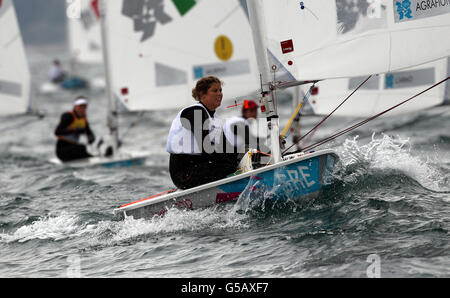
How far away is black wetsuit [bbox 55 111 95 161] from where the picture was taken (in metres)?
8.18

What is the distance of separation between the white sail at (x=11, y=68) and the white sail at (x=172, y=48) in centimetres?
129

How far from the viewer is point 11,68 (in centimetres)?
869

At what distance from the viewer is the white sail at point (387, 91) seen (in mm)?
6758

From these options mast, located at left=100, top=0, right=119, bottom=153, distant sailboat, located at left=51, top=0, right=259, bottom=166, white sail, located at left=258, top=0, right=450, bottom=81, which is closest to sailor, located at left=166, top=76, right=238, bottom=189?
white sail, located at left=258, top=0, right=450, bottom=81

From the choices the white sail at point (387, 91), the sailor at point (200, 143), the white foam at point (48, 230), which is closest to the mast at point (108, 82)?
the white sail at point (387, 91)

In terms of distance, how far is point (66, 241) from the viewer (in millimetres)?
4344

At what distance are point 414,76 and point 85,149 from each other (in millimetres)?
4143

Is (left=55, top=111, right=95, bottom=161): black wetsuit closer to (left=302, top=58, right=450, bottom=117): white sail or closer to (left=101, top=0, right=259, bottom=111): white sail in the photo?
(left=101, top=0, right=259, bottom=111): white sail

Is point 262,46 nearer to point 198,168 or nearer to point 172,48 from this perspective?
point 198,168

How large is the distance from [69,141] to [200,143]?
4273 mm

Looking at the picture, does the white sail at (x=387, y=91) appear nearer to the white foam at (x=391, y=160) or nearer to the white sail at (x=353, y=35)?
the white foam at (x=391, y=160)

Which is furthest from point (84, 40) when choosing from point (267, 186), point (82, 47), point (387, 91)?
point (267, 186)

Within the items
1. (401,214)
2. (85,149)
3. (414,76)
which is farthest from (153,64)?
(401,214)
